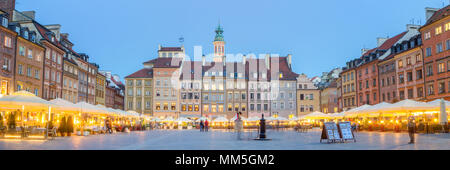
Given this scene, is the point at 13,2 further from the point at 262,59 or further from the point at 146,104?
the point at 262,59

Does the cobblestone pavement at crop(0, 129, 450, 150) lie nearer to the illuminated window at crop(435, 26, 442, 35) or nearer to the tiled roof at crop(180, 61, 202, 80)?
the illuminated window at crop(435, 26, 442, 35)

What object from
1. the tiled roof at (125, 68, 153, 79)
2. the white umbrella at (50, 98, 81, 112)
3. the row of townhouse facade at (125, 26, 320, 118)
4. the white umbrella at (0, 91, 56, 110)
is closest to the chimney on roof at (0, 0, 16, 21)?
the white umbrella at (50, 98, 81, 112)

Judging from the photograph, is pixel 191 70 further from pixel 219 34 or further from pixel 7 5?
pixel 7 5

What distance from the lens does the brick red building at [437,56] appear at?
1583 inches

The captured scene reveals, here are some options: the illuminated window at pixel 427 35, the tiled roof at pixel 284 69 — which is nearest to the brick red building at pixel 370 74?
the illuminated window at pixel 427 35

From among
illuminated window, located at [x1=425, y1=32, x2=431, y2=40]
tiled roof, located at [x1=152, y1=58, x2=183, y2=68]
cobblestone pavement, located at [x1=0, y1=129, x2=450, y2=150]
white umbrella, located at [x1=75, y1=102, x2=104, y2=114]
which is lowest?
cobblestone pavement, located at [x1=0, y1=129, x2=450, y2=150]

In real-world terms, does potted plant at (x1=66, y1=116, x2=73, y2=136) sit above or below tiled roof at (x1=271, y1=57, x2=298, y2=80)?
below

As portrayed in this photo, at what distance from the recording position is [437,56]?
42.0 meters

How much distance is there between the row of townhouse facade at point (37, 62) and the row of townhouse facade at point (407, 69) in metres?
43.5

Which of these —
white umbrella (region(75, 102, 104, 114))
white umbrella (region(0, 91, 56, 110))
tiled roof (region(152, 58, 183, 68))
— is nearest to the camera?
white umbrella (region(0, 91, 56, 110))

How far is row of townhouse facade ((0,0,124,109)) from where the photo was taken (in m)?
37.8

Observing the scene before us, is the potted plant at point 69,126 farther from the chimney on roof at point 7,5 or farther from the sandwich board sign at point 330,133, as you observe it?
the chimney on roof at point 7,5
